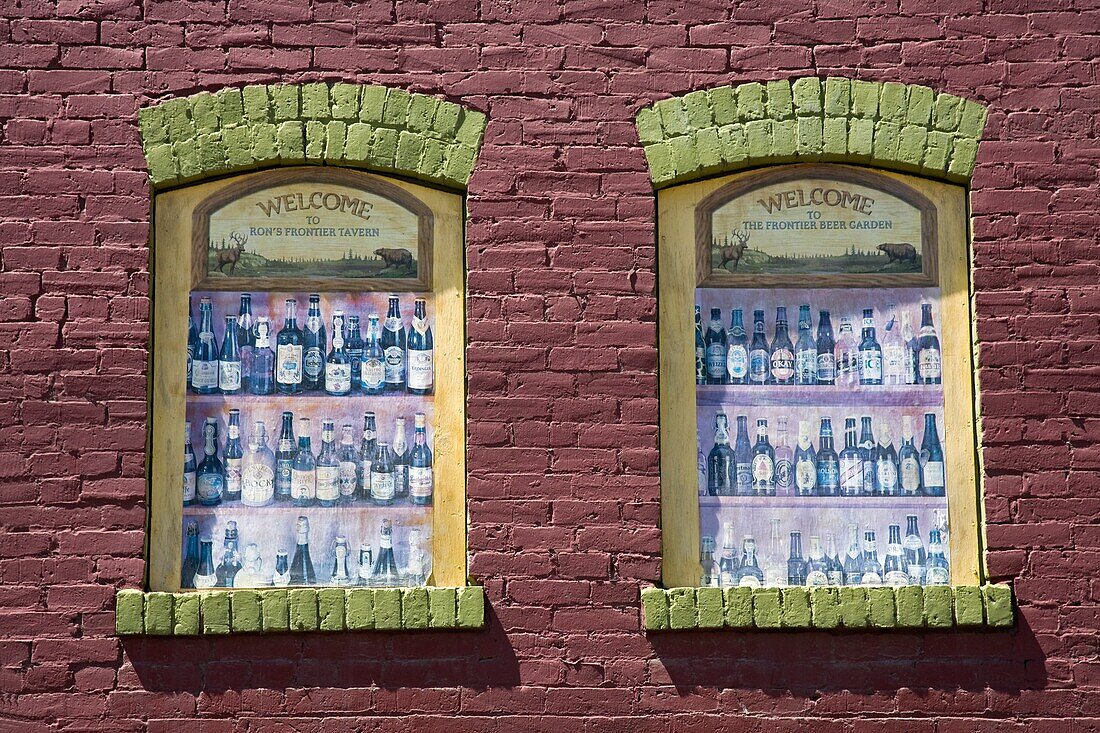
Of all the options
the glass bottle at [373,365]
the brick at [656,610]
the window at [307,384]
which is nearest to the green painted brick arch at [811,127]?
the window at [307,384]

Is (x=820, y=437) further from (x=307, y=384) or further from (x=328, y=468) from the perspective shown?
(x=307, y=384)

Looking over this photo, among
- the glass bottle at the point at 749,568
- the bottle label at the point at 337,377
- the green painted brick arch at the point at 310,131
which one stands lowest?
the glass bottle at the point at 749,568

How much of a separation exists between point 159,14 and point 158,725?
10.3ft

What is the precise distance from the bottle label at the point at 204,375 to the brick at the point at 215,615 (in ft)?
3.05

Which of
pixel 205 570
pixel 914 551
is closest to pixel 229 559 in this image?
pixel 205 570

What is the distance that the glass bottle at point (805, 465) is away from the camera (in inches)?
212

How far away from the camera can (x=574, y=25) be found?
5516mm

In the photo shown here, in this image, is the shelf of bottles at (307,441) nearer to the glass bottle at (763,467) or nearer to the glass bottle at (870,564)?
the glass bottle at (763,467)

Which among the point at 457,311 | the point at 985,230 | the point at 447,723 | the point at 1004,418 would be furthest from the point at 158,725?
the point at 985,230

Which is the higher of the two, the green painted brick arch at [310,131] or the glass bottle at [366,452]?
the green painted brick arch at [310,131]

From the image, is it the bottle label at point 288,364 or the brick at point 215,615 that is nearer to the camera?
the brick at point 215,615

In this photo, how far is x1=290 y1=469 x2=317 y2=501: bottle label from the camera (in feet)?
17.5

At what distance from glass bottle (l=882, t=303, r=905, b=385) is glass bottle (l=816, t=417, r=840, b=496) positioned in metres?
0.34

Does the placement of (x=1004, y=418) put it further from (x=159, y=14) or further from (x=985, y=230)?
(x=159, y=14)
